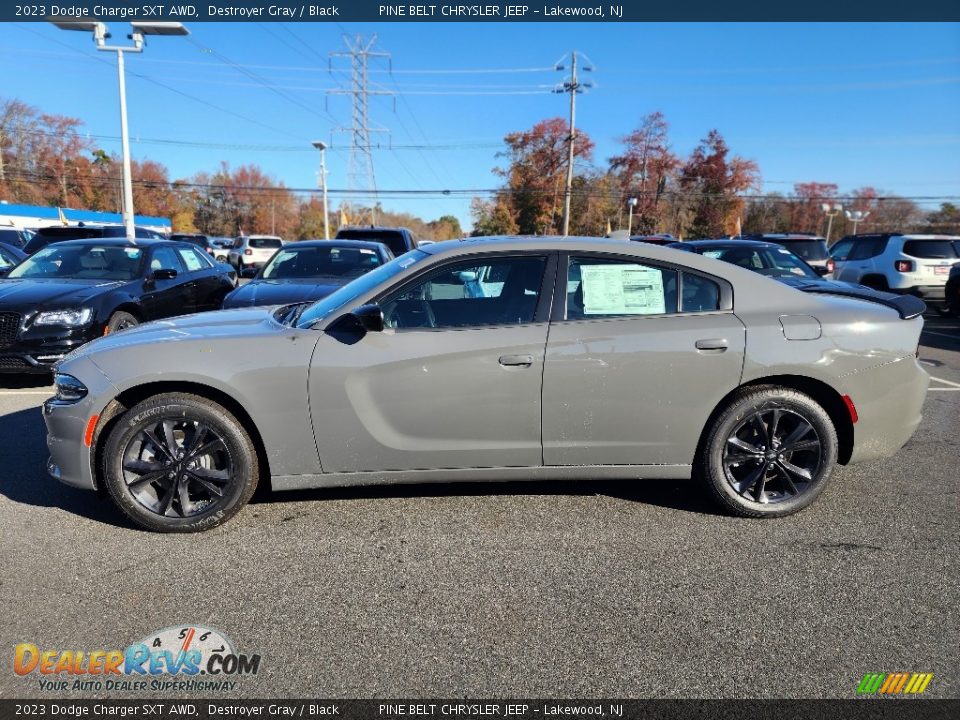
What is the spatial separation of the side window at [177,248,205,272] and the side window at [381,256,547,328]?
260 inches

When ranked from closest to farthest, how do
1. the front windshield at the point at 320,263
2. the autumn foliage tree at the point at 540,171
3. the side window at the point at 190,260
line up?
the front windshield at the point at 320,263
the side window at the point at 190,260
the autumn foliage tree at the point at 540,171

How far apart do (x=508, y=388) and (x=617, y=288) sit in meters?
0.87

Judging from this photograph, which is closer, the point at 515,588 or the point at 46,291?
the point at 515,588

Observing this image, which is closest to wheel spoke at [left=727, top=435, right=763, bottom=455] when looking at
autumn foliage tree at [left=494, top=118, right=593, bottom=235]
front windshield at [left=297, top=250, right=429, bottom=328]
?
front windshield at [left=297, top=250, right=429, bottom=328]

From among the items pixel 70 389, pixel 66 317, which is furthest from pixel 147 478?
pixel 66 317

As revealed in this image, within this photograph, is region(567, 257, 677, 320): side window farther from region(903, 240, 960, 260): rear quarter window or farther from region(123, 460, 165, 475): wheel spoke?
region(903, 240, 960, 260): rear quarter window

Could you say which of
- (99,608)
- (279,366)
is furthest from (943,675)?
(99,608)

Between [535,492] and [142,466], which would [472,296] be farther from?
[142,466]

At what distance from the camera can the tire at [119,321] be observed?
22.4ft

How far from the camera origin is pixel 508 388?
3311mm

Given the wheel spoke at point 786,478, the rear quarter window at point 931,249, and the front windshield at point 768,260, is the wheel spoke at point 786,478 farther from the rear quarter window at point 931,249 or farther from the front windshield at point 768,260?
the rear quarter window at point 931,249

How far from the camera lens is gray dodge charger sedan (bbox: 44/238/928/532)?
3.28 metres

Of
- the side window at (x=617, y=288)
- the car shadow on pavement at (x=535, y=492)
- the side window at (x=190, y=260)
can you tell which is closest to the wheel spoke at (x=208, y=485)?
the car shadow on pavement at (x=535, y=492)

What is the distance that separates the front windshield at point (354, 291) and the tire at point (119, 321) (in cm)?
417
